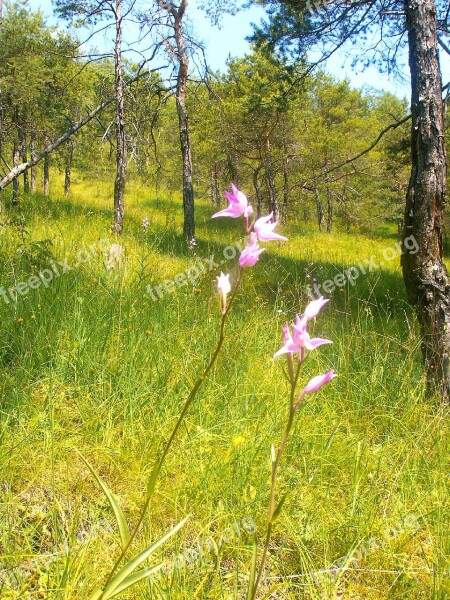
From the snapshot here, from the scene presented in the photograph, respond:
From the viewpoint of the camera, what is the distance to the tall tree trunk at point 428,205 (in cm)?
Result: 279

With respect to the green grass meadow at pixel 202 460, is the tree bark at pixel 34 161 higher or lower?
higher

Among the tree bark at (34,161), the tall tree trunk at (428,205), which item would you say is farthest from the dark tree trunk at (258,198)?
the tree bark at (34,161)

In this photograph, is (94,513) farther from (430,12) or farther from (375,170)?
(375,170)

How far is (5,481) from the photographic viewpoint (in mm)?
1453

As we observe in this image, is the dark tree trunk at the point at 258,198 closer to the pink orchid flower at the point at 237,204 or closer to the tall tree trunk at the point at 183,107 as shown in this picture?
the pink orchid flower at the point at 237,204

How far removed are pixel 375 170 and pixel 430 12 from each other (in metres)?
18.7

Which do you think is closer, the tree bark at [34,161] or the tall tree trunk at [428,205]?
the tall tree trunk at [428,205]

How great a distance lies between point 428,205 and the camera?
282 centimetres

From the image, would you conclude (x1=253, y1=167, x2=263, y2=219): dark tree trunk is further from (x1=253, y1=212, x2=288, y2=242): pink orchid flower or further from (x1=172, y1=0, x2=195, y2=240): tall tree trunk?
(x1=172, y1=0, x2=195, y2=240): tall tree trunk

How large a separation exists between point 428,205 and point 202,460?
2.21 meters

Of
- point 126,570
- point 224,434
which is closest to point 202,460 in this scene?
point 224,434

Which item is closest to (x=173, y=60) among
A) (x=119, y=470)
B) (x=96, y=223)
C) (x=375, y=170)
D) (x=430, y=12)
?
(x=96, y=223)

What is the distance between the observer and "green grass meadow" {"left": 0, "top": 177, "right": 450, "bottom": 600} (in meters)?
1.31

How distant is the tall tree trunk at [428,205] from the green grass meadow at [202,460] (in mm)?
273
